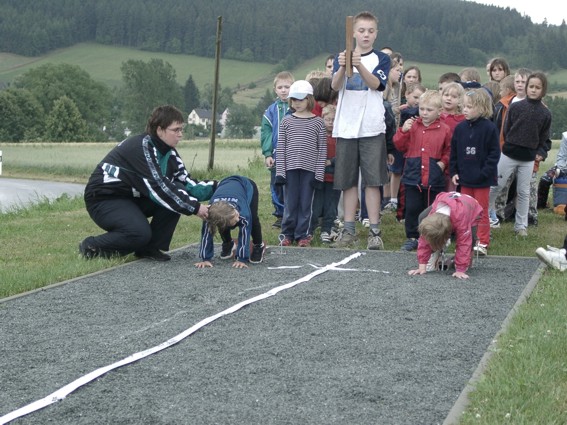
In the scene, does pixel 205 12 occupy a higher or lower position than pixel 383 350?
higher

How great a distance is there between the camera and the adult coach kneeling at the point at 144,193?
8680 millimetres

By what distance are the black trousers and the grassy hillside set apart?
63.7 meters

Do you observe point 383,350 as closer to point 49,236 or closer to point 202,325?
Answer: point 202,325

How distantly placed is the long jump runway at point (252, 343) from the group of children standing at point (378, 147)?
1321 mm

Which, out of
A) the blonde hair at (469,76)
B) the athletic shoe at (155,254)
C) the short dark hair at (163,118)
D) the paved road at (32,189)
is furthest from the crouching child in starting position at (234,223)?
the paved road at (32,189)

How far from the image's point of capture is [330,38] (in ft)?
338

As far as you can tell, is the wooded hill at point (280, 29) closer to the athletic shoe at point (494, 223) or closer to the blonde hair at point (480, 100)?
the athletic shoe at point (494, 223)

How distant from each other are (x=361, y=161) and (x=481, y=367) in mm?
4958

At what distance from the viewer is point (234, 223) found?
8.10 m

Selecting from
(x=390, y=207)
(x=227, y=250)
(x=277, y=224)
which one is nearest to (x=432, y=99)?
(x=227, y=250)

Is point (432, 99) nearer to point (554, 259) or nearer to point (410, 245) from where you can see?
point (410, 245)

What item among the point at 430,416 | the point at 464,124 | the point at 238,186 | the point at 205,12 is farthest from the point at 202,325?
the point at 205,12

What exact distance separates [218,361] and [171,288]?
2.31m

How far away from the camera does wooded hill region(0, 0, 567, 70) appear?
286ft
